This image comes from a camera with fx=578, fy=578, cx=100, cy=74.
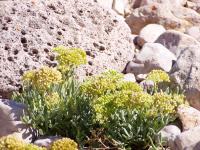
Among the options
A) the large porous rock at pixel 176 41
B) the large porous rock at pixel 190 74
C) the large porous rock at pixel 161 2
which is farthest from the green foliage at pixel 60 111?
the large porous rock at pixel 161 2

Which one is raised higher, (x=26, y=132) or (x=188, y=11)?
(x=188, y=11)

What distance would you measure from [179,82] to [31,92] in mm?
1724

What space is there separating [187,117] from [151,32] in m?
4.33

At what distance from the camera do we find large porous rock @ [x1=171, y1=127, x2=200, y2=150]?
13.2 ft

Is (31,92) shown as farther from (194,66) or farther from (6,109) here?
(194,66)

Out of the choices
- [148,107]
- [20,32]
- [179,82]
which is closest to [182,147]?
[148,107]

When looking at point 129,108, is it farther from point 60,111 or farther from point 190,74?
point 190,74

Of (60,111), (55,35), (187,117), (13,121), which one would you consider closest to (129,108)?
(60,111)

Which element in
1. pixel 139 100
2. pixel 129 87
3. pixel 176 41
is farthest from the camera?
pixel 176 41

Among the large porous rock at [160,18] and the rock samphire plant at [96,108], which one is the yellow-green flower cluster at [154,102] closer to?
the rock samphire plant at [96,108]

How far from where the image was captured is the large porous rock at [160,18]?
1013cm

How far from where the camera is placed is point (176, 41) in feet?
26.2

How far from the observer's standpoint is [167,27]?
33.1 ft

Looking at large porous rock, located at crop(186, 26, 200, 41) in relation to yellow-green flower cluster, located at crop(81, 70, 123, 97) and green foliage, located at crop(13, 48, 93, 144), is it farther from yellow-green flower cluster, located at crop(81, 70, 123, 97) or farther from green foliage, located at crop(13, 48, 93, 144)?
→ yellow-green flower cluster, located at crop(81, 70, 123, 97)
